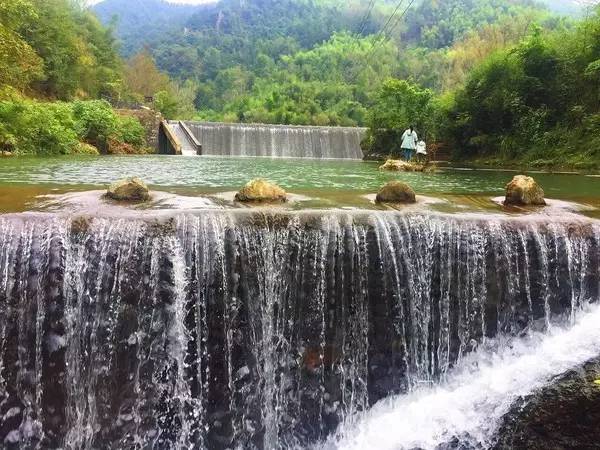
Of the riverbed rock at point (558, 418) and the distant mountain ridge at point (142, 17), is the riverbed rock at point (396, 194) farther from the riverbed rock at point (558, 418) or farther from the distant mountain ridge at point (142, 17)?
the distant mountain ridge at point (142, 17)

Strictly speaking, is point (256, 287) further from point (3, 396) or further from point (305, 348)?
point (3, 396)

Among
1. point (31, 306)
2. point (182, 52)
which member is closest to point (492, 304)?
point (31, 306)

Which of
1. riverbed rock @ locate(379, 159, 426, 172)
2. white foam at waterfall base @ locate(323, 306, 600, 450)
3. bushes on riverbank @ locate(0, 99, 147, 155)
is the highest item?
bushes on riverbank @ locate(0, 99, 147, 155)

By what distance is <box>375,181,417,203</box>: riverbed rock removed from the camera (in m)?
6.92

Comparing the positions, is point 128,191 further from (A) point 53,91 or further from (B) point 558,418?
(A) point 53,91

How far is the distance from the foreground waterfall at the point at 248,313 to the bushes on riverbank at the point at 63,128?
1346 centimetres

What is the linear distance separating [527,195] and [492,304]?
77.5 inches

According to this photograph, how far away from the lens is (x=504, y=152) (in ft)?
60.4

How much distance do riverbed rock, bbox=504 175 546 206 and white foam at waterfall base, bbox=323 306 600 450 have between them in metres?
1.70

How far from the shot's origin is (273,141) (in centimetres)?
2859

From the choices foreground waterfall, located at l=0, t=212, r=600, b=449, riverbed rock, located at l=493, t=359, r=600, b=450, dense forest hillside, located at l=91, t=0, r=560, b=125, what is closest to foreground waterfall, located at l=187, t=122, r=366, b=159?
dense forest hillside, located at l=91, t=0, r=560, b=125

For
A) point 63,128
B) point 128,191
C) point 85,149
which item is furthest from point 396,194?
point 85,149

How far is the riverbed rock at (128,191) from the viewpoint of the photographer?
6375mm

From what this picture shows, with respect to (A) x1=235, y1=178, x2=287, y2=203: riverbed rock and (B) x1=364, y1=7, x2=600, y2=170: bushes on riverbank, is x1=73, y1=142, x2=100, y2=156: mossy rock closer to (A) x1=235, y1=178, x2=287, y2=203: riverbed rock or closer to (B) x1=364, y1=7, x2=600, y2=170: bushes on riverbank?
(B) x1=364, y1=7, x2=600, y2=170: bushes on riverbank
